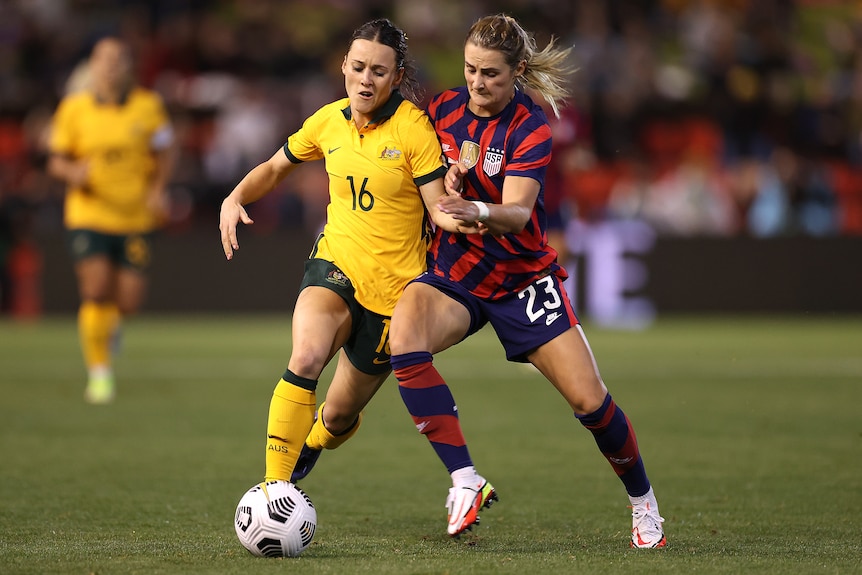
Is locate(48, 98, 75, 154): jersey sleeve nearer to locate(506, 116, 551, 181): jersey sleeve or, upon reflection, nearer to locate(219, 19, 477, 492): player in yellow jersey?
locate(219, 19, 477, 492): player in yellow jersey

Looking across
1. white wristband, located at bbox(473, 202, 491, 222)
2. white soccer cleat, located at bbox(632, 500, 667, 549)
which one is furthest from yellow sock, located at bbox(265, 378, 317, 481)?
white soccer cleat, located at bbox(632, 500, 667, 549)

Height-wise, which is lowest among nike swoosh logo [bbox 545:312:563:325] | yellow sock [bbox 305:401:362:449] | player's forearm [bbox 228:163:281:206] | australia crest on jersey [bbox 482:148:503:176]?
yellow sock [bbox 305:401:362:449]

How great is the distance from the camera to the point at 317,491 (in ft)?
20.1

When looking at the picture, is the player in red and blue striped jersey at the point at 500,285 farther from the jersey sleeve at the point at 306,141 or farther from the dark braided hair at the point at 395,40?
the jersey sleeve at the point at 306,141

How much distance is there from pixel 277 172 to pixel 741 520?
2507mm

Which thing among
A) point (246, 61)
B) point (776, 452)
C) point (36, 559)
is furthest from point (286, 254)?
point (36, 559)

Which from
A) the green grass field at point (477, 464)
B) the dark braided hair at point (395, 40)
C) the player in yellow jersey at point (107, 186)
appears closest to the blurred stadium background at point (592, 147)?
the green grass field at point (477, 464)

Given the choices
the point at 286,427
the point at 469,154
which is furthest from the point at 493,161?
the point at 286,427

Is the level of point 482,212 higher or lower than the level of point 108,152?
higher

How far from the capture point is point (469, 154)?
507 cm

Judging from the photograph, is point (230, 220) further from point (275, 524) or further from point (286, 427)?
point (275, 524)

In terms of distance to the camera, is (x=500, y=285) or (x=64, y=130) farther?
(x=64, y=130)

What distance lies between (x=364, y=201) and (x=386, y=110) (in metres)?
0.39

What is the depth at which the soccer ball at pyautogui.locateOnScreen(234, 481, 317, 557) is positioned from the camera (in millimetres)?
4516
